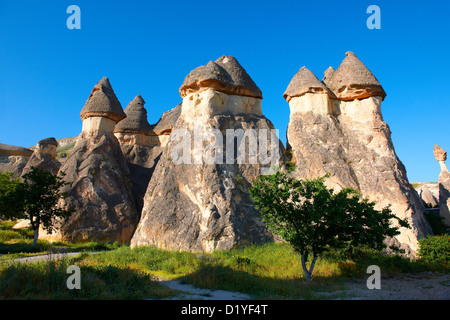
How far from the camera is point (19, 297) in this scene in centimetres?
520

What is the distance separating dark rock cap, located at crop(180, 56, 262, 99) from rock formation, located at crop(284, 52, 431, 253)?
8.41ft

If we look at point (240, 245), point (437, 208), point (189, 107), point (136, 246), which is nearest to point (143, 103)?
point (189, 107)

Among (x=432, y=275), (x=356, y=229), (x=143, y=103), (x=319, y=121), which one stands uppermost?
(x=143, y=103)

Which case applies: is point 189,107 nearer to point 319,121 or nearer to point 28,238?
point 319,121

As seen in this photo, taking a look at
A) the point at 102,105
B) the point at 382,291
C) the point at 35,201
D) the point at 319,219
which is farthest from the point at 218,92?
the point at 382,291

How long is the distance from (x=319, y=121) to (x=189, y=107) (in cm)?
656

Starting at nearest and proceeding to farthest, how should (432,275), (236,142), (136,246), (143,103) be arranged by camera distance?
(432,275) < (136,246) < (236,142) < (143,103)

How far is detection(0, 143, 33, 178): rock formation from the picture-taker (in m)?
25.1

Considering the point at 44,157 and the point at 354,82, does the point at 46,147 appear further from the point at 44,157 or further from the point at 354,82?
the point at 354,82

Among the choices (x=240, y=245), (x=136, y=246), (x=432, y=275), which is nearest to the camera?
(x=432, y=275)

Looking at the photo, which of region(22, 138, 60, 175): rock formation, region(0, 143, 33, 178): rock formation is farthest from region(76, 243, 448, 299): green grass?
region(0, 143, 33, 178): rock formation

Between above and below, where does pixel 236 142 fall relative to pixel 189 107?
below

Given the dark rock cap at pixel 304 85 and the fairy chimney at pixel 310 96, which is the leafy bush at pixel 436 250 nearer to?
the fairy chimney at pixel 310 96

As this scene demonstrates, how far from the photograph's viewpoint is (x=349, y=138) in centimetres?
1573
